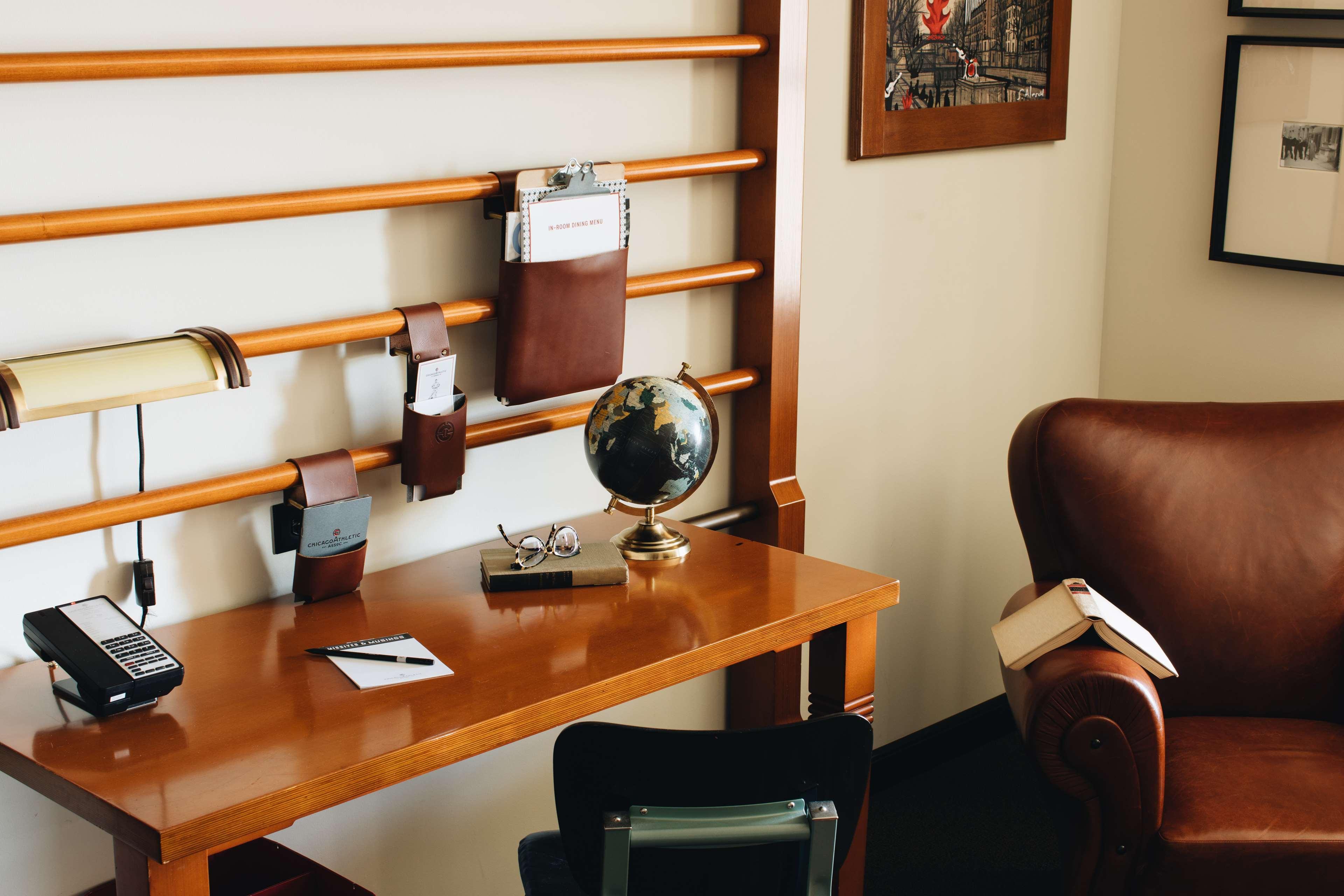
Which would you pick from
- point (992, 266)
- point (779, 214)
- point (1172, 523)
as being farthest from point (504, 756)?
point (992, 266)

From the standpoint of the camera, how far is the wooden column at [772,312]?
215 cm

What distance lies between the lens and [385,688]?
4.83ft

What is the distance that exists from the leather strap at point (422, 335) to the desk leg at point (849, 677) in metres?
0.68

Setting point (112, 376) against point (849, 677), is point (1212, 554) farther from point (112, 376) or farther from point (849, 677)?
point (112, 376)

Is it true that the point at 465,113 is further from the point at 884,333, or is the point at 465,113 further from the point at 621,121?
the point at 884,333

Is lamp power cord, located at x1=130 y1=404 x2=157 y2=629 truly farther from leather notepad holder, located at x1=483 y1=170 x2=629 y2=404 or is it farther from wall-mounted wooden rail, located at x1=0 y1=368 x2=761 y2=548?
leather notepad holder, located at x1=483 y1=170 x2=629 y2=404

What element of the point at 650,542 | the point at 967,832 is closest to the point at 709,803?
the point at 650,542

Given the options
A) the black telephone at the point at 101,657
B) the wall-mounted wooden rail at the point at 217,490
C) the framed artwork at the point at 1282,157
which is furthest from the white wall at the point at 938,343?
the black telephone at the point at 101,657

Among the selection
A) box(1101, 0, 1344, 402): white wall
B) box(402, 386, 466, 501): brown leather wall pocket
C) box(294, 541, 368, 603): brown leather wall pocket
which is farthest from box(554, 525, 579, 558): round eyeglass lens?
box(1101, 0, 1344, 402): white wall

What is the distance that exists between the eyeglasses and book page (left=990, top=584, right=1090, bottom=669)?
2.30 ft

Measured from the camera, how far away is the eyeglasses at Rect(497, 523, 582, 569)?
5.95ft

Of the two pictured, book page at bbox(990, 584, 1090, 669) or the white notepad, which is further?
book page at bbox(990, 584, 1090, 669)

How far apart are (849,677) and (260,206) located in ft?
3.34

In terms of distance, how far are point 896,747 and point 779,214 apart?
1267 mm
